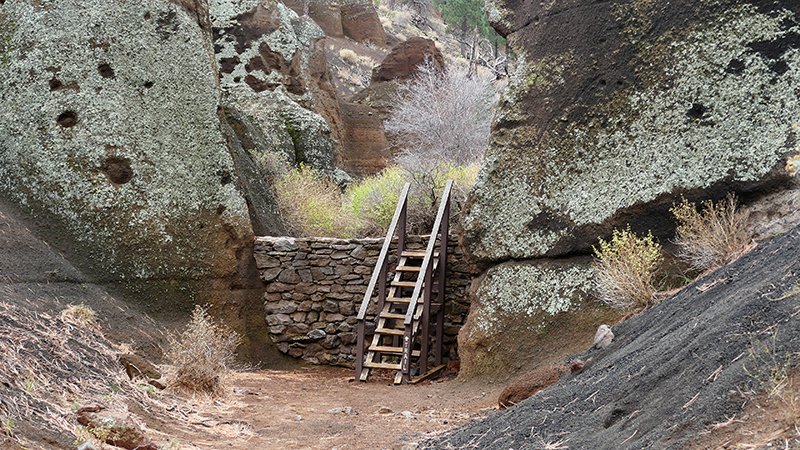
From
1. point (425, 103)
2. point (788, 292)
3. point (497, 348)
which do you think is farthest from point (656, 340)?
point (425, 103)

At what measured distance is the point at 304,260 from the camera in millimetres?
8578

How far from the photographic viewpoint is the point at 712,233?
5.05 metres

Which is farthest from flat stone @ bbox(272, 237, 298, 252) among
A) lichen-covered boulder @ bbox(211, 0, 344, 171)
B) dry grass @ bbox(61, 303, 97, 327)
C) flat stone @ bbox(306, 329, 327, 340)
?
lichen-covered boulder @ bbox(211, 0, 344, 171)

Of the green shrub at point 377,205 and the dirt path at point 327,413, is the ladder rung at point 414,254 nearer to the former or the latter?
the dirt path at point 327,413

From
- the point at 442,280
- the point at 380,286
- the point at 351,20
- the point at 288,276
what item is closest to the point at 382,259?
the point at 380,286

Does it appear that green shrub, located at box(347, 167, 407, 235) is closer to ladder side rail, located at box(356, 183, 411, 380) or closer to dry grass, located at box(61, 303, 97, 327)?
ladder side rail, located at box(356, 183, 411, 380)

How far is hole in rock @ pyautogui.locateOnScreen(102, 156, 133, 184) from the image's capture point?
292 inches

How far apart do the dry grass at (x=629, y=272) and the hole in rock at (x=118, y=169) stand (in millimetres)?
5480

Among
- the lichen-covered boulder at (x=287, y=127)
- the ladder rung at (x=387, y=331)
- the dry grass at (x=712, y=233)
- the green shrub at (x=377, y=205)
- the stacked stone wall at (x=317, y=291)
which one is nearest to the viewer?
the dry grass at (x=712, y=233)

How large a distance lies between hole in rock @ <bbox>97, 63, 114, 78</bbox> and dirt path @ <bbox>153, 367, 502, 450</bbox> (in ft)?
12.9

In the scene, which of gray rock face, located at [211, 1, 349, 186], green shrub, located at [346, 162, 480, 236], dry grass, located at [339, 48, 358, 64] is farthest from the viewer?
dry grass, located at [339, 48, 358, 64]

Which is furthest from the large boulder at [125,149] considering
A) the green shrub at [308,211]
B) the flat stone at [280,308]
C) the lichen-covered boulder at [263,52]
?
the lichen-covered boulder at [263,52]

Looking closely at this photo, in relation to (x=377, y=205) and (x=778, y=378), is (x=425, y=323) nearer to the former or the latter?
(x=377, y=205)

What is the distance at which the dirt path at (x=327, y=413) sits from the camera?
4.27m
